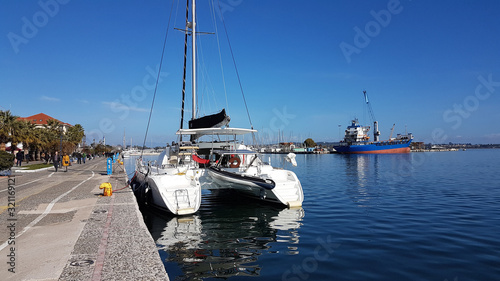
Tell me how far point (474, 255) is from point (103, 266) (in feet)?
26.8

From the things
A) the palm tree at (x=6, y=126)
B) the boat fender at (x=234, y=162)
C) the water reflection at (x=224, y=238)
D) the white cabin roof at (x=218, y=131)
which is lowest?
the water reflection at (x=224, y=238)

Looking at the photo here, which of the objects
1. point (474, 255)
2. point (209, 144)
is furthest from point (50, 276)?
point (209, 144)

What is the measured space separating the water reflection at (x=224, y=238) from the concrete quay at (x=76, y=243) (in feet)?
3.81

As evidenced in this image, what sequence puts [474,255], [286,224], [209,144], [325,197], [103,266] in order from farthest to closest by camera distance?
[209,144]
[325,197]
[286,224]
[474,255]
[103,266]

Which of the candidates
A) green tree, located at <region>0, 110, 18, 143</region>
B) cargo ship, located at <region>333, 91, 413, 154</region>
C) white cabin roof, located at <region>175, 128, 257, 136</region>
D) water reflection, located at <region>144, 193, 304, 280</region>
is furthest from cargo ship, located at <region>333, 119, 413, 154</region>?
water reflection, located at <region>144, 193, 304, 280</region>

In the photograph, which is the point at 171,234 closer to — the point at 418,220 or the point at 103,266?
the point at 103,266

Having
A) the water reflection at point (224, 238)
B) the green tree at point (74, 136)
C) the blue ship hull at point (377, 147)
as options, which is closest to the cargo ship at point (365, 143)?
the blue ship hull at point (377, 147)

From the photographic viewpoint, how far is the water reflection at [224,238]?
7.21 m

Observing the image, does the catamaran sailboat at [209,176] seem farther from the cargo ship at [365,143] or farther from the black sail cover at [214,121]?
the cargo ship at [365,143]

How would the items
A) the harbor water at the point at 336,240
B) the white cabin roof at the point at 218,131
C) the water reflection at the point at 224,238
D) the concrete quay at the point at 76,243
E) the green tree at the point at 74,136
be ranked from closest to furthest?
the concrete quay at the point at 76,243 → the harbor water at the point at 336,240 → the water reflection at the point at 224,238 → the white cabin roof at the point at 218,131 → the green tree at the point at 74,136

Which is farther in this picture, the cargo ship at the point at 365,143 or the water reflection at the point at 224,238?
the cargo ship at the point at 365,143

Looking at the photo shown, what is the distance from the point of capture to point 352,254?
7.93 meters

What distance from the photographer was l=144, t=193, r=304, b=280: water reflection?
284 inches

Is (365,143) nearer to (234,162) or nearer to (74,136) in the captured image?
(74,136)
